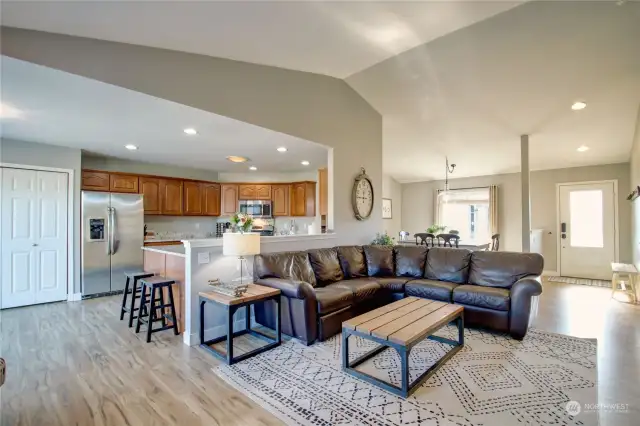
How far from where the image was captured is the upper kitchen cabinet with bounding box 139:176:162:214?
6055 mm

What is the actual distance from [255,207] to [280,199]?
632 millimetres

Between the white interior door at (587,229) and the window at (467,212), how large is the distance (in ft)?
5.12

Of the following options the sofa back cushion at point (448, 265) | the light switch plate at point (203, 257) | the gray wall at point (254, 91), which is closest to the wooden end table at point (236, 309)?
the light switch plate at point (203, 257)

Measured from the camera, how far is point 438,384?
2453mm

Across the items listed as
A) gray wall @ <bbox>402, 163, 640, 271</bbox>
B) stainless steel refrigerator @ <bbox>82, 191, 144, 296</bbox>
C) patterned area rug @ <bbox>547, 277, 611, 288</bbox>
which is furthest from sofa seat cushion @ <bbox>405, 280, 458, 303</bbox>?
stainless steel refrigerator @ <bbox>82, 191, 144, 296</bbox>

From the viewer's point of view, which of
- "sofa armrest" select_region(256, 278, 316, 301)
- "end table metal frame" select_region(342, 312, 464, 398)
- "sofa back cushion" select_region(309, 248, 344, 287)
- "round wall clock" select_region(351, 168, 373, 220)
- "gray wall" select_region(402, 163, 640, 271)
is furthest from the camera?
"gray wall" select_region(402, 163, 640, 271)

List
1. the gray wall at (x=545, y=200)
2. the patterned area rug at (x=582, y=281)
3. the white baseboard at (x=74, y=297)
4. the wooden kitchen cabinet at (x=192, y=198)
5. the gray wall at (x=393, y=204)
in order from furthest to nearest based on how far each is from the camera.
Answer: the gray wall at (x=393, y=204) < the wooden kitchen cabinet at (x=192, y=198) < the gray wall at (x=545, y=200) < the patterned area rug at (x=582, y=281) < the white baseboard at (x=74, y=297)

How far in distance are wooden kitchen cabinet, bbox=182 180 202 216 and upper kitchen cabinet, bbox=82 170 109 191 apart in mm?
1513

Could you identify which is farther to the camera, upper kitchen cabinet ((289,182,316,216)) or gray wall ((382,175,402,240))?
gray wall ((382,175,402,240))

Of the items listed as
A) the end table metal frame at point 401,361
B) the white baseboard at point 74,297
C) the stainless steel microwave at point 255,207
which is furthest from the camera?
the stainless steel microwave at point 255,207

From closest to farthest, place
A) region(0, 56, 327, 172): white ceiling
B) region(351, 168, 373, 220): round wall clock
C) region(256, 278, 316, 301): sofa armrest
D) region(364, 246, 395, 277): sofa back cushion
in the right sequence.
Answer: region(0, 56, 327, 172): white ceiling < region(256, 278, 316, 301): sofa armrest < region(364, 246, 395, 277): sofa back cushion < region(351, 168, 373, 220): round wall clock

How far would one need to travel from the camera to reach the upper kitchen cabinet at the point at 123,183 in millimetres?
5605

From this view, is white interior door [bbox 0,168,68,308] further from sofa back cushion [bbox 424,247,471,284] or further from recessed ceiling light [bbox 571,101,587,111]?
recessed ceiling light [bbox 571,101,587,111]

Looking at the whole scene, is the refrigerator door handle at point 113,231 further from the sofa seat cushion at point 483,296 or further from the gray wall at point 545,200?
the gray wall at point 545,200
